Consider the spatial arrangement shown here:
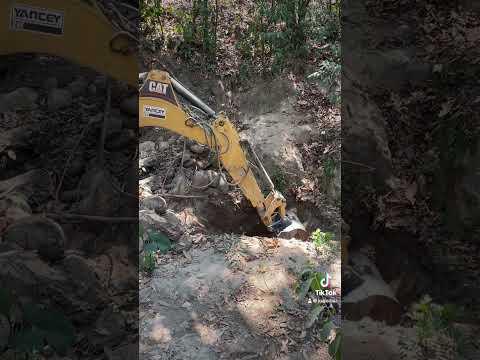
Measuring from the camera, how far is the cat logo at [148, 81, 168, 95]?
11.6 ft

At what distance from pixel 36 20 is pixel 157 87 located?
8.92 feet

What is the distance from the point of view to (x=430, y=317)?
1024 mm

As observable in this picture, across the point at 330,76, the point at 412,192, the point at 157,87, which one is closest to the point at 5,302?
the point at 412,192

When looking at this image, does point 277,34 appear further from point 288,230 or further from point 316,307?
point 316,307

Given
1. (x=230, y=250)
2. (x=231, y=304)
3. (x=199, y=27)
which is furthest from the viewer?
(x=199, y=27)

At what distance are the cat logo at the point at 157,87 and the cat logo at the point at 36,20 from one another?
267cm

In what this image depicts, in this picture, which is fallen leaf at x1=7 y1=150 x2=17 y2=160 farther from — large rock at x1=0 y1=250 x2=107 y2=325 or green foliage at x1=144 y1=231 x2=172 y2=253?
green foliage at x1=144 y1=231 x2=172 y2=253

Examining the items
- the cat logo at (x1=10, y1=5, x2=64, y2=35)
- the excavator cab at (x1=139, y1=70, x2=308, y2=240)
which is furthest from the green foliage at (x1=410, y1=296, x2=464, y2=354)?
the excavator cab at (x1=139, y1=70, x2=308, y2=240)

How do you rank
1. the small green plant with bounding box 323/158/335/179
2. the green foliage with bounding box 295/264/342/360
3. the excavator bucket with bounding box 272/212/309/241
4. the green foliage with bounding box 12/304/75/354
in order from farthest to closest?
the small green plant with bounding box 323/158/335/179 < the excavator bucket with bounding box 272/212/309/241 < the green foliage with bounding box 295/264/342/360 < the green foliage with bounding box 12/304/75/354

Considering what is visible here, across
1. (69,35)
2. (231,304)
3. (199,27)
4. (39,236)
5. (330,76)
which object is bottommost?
(231,304)

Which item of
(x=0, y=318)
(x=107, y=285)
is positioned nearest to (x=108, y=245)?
(x=107, y=285)

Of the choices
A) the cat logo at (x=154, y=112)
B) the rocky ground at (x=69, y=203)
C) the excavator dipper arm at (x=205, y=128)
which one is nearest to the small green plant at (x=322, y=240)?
the excavator dipper arm at (x=205, y=128)

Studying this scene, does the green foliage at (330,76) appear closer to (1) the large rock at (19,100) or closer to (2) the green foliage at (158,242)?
(2) the green foliage at (158,242)

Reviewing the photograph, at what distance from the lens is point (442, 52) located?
102cm
